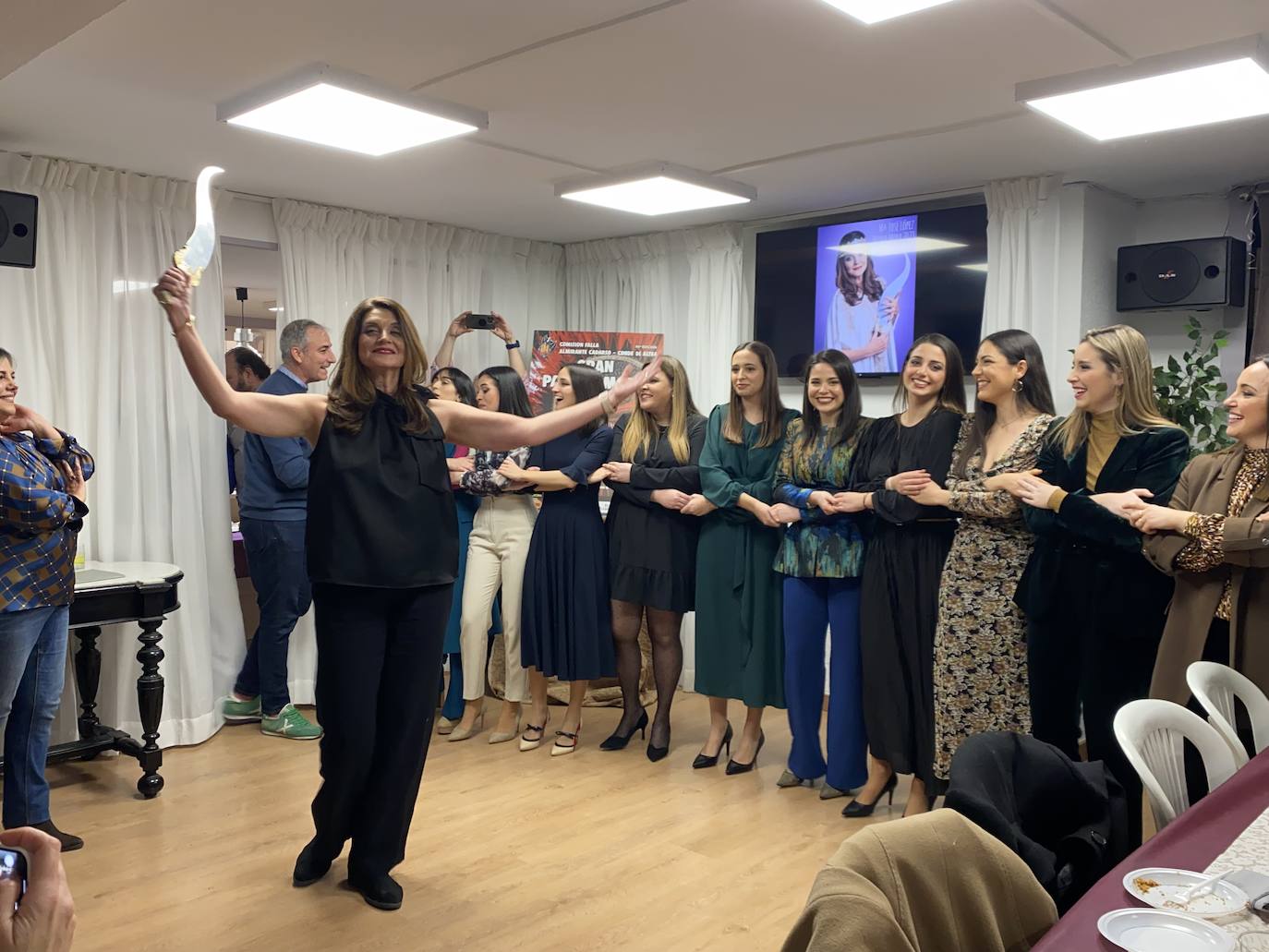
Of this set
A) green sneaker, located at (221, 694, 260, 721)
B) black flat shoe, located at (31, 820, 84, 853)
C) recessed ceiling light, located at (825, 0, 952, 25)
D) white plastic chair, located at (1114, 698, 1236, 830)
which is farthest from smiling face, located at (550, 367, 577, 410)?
white plastic chair, located at (1114, 698, 1236, 830)

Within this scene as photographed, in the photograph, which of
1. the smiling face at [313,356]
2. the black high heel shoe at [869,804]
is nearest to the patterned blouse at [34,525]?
the smiling face at [313,356]

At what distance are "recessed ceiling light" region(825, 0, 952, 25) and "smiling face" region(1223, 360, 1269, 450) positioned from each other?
1.32 meters

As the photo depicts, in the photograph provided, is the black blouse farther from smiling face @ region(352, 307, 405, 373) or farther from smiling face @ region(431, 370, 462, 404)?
smiling face @ region(431, 370, 462, 404)

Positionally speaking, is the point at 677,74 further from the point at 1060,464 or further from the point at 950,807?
the point at 950,807

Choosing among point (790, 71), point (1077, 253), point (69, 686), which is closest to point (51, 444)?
point (69, 686)

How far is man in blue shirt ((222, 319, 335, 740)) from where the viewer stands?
454cm

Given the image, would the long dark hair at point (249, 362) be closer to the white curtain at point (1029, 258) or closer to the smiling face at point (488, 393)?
the smiling face at point (488, 393)

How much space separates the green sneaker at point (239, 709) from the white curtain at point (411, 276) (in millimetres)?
314

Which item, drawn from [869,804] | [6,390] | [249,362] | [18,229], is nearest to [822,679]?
[869,804]

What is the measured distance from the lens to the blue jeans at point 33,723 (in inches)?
127

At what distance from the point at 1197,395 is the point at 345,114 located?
11.4 ft

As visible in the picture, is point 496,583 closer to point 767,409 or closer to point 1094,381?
point 767,409

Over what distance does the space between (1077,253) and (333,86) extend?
10.2 ft

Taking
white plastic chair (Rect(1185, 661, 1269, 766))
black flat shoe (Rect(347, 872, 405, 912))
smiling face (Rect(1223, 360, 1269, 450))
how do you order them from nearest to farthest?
white plastic chair (Rect(1185, 661, 1269, 766))
smiling face (Rect(1223, 360, 1269, 450))
black flat shoe (Rect(347, 872, 405, 912))
